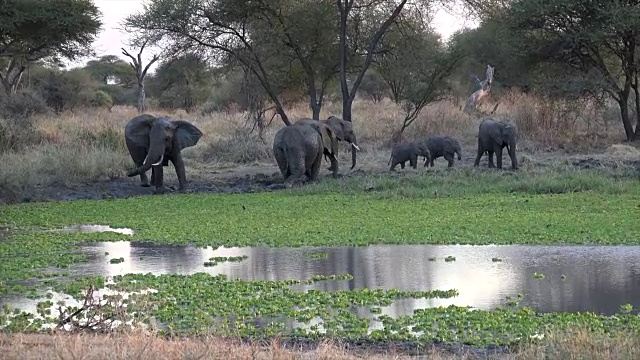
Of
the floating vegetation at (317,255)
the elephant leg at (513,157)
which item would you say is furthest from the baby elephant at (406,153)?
the floating vegetation at (317,255)

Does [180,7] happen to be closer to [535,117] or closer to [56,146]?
[56,146]

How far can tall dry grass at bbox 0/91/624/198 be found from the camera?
83.1ft

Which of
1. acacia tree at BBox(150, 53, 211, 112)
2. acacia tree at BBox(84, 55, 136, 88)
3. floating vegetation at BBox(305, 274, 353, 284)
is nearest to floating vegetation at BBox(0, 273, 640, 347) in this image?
floating vegetation at BBox(305, 274, 353, 284)

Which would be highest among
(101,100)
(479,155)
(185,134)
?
(101,100)

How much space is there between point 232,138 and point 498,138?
1011cm

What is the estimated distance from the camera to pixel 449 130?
34125 millimetres

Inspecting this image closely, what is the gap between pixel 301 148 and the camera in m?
23.2

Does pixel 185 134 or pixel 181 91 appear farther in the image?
pixel 181 91

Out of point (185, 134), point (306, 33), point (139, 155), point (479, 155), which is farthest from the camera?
point (306, 33)

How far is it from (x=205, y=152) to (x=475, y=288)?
21.7 metres

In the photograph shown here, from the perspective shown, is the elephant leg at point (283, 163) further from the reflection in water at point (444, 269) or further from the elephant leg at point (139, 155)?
the reflection in water at point (444, 269)

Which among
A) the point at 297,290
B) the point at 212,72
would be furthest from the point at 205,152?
the point at 297,290

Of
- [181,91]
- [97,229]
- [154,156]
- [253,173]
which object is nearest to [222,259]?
[97,229]

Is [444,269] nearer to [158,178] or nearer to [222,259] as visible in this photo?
[222,259]
